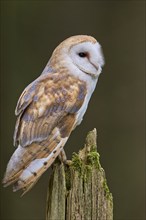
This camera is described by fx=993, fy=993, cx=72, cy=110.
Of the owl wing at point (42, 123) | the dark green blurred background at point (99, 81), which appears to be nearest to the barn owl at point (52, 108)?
the owl wing at point (42, 123)

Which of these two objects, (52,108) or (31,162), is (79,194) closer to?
(31,162)

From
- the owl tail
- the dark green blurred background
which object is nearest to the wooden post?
the owl tail

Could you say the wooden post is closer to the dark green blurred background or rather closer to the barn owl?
the barn owl

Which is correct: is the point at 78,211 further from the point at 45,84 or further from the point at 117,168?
the point at 117,168

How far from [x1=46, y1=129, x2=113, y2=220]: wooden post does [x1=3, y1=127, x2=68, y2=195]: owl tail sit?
0.10 metres

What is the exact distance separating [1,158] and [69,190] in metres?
5.54

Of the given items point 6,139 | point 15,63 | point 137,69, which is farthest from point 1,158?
point 137,69

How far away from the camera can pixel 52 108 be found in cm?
606

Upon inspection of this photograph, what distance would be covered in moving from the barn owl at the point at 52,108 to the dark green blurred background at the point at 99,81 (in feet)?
15.5

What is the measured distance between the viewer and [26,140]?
5.78 metres

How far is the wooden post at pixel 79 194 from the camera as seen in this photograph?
5.56 metres

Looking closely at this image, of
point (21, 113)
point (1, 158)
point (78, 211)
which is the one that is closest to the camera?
point (78, 211)

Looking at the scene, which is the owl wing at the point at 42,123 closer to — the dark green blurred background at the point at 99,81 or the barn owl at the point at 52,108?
the barn owl at the point at 52,108

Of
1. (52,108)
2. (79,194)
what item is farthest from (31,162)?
(52,108)
